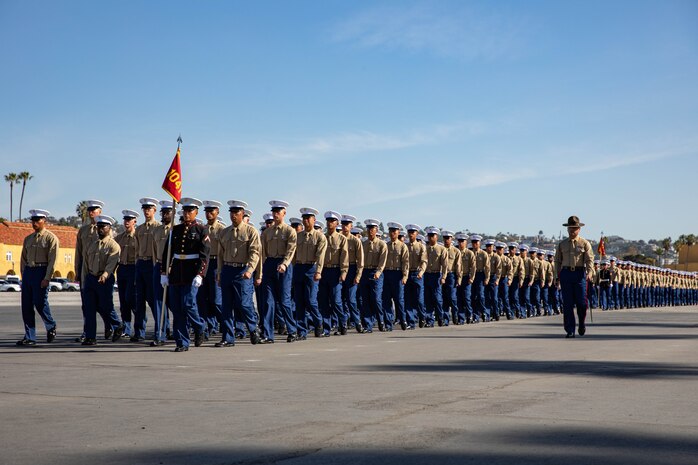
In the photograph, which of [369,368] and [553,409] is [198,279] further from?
[553,409]

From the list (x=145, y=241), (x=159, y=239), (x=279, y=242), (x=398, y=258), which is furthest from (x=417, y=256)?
(x=159, y=239)

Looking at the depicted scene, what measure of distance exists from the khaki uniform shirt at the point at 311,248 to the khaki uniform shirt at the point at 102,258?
3645 millimetres

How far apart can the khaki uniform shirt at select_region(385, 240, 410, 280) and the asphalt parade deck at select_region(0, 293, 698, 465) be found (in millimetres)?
8299

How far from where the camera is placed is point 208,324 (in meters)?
18.2

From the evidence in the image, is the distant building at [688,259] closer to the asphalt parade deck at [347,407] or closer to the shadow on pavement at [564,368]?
the asphalt parade deck at [347,407]

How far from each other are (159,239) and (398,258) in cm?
767

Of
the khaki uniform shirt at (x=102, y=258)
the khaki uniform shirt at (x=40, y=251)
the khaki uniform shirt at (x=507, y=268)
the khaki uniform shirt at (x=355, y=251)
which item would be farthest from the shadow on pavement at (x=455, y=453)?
the khaki uniform shirt at (x=507, y=268)

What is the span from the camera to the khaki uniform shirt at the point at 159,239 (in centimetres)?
1648

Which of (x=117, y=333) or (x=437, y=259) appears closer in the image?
(x=117, y=333)

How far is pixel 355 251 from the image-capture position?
2150cm

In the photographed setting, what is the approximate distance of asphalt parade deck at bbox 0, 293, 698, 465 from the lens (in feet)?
20.8

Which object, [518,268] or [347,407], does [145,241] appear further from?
[518,268]

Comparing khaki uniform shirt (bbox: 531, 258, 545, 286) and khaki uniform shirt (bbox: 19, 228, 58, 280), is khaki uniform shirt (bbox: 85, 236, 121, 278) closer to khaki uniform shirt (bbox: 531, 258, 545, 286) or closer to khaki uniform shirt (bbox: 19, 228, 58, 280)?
khaki uniform shirt (bbox: 19, 228, 58, 280)

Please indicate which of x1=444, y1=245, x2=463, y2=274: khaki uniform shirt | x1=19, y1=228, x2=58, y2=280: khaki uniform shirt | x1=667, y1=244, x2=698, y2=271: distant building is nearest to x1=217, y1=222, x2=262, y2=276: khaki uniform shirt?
x1=19, y1=228, x2=58, y2=280: khaki uniform shirt
